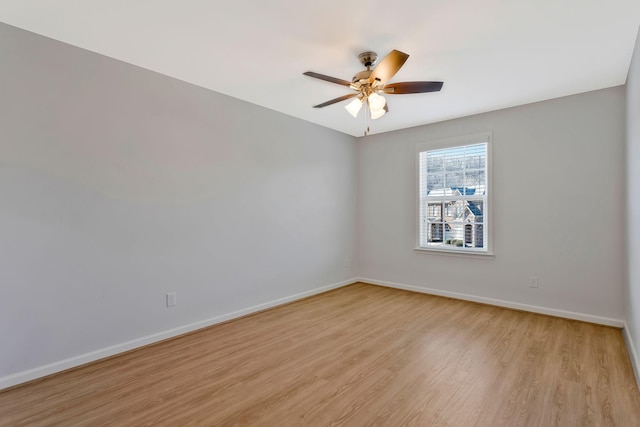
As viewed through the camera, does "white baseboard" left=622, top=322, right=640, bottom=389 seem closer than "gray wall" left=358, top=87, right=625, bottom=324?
Yes

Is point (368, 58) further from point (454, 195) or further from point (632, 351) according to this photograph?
point (632, 351)

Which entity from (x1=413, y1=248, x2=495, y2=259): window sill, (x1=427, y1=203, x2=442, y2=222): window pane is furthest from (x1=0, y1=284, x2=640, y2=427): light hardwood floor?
(x1=427, y1=203, x2=442, y2=222): window pane

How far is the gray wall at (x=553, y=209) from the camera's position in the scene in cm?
326

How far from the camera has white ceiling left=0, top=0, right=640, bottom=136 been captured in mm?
1976

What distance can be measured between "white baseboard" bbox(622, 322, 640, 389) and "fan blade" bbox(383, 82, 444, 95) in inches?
96.6

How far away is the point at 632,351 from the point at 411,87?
2720mm

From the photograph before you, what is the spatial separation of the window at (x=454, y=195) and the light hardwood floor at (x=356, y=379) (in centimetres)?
126

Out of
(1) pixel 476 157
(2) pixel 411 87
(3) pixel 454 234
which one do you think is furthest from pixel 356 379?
(1) pixel 476 157

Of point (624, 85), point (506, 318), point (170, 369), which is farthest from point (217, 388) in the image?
point (624, 85)

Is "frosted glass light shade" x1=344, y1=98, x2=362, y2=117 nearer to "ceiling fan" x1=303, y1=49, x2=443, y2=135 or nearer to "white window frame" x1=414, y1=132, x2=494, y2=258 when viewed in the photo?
"ceiling fan" x1=303, y1=49, x2=443, y2=135

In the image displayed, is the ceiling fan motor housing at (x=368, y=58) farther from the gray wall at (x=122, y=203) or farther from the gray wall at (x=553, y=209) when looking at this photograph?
the gray wall at (x=553, y=209)

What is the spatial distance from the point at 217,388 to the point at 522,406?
194 centimetres

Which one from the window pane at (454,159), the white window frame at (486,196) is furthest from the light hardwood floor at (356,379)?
the window pane at (454,159)

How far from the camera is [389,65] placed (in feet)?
7.35
